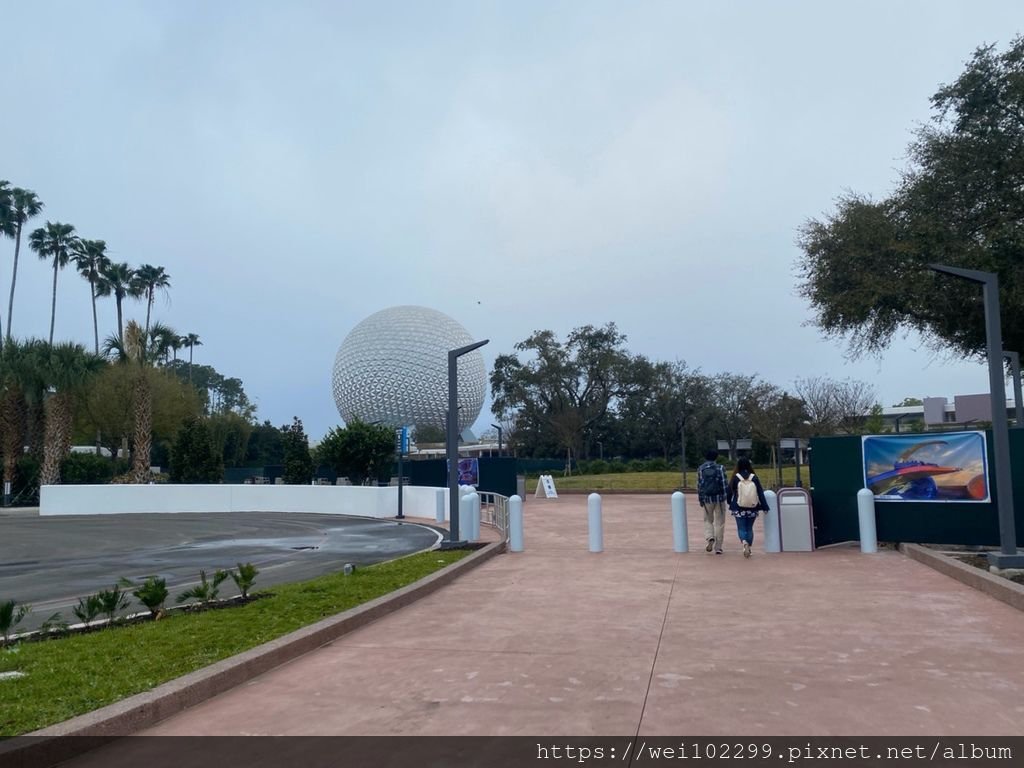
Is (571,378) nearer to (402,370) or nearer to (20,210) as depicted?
(402,370)

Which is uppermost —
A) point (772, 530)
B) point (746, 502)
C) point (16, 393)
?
point (16, 393)

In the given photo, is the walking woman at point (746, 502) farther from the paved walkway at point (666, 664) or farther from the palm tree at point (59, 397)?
the palm tree at point (59, 397)

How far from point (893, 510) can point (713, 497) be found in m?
2.68

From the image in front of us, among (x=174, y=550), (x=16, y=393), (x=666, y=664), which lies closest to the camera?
(x=666, y=664)

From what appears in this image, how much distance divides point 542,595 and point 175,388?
48.4 m

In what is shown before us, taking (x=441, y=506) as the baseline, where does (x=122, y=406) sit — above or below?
above

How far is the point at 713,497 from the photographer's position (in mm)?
12578

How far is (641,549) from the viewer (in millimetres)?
13688

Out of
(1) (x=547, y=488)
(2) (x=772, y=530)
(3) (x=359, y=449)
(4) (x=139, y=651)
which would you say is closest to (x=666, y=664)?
(4) (x=139, y=651)

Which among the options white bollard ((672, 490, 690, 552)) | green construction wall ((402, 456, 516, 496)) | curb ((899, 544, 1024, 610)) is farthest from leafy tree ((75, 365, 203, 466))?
curb ((899, 544, 1024, 610))

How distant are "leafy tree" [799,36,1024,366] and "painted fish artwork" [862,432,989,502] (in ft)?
27.3

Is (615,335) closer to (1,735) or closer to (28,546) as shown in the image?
(28,546)

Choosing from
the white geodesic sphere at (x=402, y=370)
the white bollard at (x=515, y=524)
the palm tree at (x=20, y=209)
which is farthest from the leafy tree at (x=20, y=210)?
the white bollard at (x=515, y=524)
